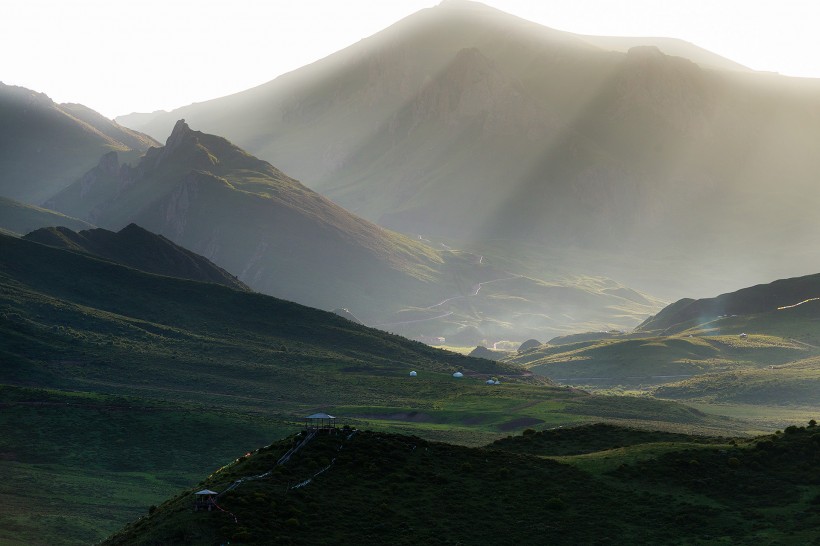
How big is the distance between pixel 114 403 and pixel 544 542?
101 metres

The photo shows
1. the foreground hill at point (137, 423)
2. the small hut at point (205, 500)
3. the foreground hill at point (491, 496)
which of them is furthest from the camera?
the foreground hill at point (137, 423)

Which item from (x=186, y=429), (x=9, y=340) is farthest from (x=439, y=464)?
(x=9, y=340)

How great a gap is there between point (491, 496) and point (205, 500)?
23.7 m

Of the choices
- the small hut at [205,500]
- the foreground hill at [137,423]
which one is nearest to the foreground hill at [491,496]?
the small hut at [205,500]

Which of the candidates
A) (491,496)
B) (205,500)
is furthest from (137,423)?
(491,496)

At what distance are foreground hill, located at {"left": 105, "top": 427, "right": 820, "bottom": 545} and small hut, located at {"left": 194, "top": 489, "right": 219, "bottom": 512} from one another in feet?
2.00

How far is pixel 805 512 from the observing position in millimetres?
76125

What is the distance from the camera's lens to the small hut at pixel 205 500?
69.8m

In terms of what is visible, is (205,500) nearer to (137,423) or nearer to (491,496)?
(491,496)

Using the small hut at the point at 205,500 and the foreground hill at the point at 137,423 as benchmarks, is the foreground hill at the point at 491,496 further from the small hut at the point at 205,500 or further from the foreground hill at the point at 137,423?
the foreground hill at the point at 137,423

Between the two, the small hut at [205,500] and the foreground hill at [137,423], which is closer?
the small hut at [205,500]

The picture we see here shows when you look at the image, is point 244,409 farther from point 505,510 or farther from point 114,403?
point 505,510

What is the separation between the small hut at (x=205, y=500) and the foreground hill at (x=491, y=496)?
2.00ft

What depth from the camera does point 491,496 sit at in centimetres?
8012
